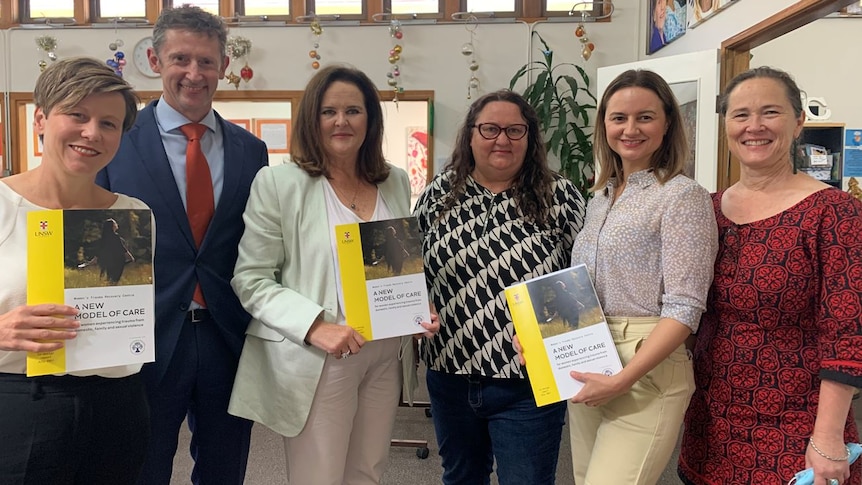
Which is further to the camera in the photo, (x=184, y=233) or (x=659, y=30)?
(x=659, y=30)

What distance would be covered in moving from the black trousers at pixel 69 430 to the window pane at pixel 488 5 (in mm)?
4400

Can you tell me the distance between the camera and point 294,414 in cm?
148

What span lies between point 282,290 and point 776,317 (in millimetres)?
1138

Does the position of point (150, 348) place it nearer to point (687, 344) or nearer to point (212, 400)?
point (212, 400)

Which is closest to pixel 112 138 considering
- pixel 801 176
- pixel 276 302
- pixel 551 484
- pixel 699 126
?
pixel 276 302

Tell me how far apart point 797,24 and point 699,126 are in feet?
2.56

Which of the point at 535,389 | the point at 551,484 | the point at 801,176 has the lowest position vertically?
the point at 551,484

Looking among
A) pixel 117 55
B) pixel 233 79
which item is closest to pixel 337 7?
pixel 233 79

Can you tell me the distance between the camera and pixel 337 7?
4.95 metres

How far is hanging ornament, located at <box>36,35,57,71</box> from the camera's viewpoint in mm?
4840

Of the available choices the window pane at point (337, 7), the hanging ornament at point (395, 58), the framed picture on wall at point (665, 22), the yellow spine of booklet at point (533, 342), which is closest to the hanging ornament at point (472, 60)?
the hanging ornament at point (395, 58)

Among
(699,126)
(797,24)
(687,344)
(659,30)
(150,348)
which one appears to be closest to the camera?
(150,348)

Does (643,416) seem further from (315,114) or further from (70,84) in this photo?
(70,84)

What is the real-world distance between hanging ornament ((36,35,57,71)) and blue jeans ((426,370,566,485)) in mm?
4957
